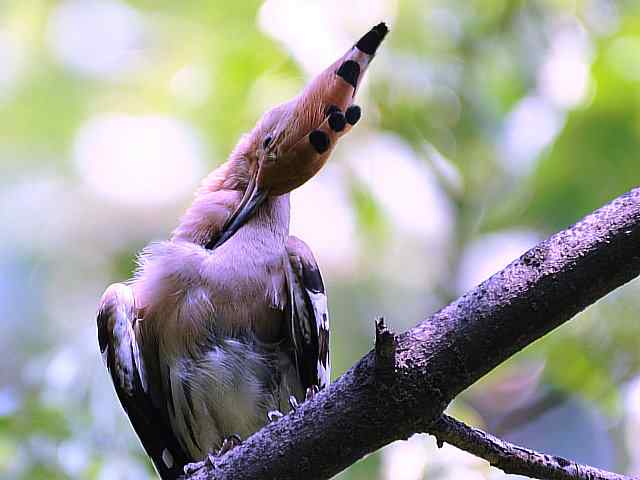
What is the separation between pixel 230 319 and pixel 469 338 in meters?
1.27

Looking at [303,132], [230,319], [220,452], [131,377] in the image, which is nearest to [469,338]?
[220,452]

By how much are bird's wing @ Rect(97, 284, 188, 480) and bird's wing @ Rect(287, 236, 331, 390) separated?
0.51 meters

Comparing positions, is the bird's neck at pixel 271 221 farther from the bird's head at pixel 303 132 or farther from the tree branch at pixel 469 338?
the tree branch at pixel 469 338

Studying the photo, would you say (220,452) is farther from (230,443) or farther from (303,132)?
(303,132)

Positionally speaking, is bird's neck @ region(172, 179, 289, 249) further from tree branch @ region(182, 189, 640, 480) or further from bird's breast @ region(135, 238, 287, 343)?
tree branch @ region(182, 189, 640, 480)

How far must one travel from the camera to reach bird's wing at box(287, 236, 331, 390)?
10.1 ft

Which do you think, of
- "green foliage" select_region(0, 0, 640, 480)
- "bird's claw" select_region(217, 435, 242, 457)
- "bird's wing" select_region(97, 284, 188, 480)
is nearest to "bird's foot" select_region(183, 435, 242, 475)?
Answer: "bird's claw" select_region(217, 435, 242, 457)

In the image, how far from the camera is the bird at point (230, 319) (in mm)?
3082

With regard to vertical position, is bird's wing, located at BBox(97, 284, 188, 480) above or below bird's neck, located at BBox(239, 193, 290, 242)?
below

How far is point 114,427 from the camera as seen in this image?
362 centimetres

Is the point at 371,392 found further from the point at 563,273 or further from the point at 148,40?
the point at 148,40

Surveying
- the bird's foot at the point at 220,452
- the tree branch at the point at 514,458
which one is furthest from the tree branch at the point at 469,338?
the bird's foot at the point at 220,452

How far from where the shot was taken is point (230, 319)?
10.2 feet

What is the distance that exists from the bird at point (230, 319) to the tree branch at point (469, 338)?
39.2 inches
